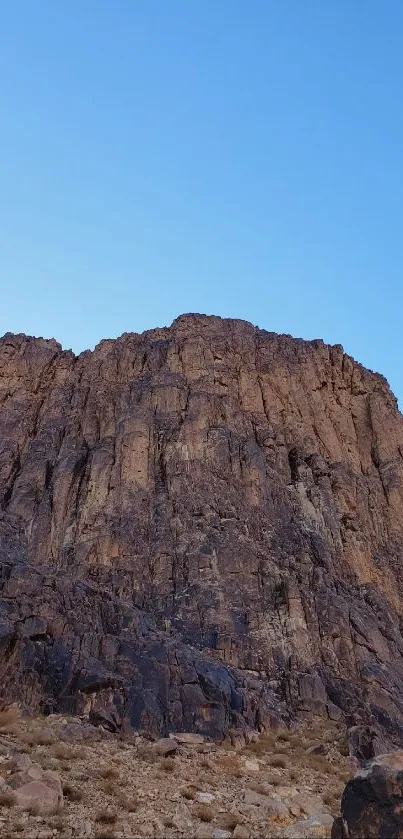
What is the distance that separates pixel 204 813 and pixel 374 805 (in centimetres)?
406

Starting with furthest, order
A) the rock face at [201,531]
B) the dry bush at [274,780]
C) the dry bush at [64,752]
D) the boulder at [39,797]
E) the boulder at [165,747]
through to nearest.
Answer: the rock face at [201,531]
the boulder at [165,747]
the dry bush at [274,780]
the dry bush at [64,752]
the boulder at [39,797]

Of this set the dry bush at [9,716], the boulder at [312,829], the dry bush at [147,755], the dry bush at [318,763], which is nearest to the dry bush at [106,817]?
the boulder at [312,829]

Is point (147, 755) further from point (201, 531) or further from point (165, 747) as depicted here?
point (201, 531)

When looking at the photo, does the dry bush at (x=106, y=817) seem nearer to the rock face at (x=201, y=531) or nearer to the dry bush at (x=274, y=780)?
the dry bush at (x=274, y=780)

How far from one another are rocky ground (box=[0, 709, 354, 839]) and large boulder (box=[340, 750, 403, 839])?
1.38 m

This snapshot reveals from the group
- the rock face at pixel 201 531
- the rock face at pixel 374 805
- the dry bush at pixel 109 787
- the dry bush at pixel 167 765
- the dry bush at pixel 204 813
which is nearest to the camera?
the rock face at pixel 374 805

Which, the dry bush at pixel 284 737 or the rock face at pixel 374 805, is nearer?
the rock face at pixel 374 805

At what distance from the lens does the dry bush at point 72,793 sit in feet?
44.2

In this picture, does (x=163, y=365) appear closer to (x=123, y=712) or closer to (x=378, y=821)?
(x=123, y=712)

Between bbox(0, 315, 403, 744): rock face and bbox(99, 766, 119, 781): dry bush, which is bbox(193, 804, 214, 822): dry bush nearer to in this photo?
bbox(99, 766, 119, 781): dry bush

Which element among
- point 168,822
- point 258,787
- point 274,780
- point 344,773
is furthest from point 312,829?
point 344,773

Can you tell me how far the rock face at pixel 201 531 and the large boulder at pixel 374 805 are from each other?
11.6m

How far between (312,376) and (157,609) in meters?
29.5

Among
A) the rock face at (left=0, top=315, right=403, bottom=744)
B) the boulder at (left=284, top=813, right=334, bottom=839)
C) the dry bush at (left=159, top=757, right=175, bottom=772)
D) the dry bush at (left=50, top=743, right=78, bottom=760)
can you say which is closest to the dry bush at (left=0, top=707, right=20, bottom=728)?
the rock face at (left=0, top=315, right=403, bottom=744)
